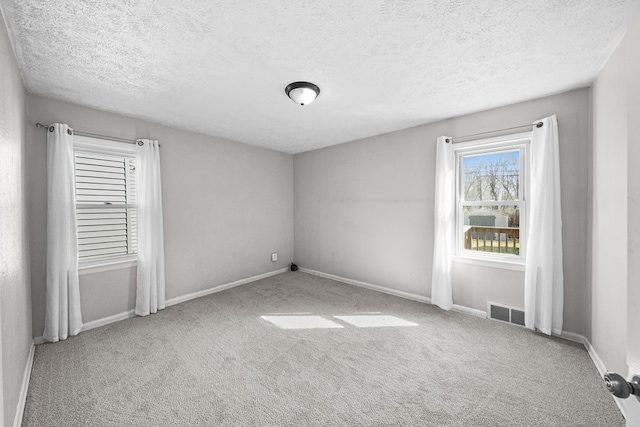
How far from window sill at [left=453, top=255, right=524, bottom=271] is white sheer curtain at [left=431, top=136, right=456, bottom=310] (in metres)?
0.13

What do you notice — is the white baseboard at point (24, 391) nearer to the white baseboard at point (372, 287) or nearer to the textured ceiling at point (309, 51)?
the textured ceiling at point (309, 51)

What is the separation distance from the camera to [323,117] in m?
3.16

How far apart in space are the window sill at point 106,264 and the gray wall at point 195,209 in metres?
0.06

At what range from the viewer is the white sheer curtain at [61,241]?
2449 mm

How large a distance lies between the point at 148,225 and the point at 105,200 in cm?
53

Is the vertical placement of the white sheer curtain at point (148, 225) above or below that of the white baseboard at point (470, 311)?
above

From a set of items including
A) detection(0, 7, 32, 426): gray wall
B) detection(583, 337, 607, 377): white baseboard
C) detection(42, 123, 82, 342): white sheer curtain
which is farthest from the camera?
detection(42, 123, 82, 342): white sheer curtain

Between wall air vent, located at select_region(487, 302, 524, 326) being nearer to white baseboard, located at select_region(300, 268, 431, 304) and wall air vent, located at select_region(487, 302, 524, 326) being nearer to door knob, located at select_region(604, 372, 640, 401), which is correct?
white baseboard, located at select_region(300, 268, 431, 304)

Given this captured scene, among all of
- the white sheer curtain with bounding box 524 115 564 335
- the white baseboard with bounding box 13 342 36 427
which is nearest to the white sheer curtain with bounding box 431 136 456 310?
the white sheer curtain with bounding box 524 115 564 335

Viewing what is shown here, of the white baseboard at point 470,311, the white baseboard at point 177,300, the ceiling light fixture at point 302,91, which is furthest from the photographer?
the white baseboard at point 470,311

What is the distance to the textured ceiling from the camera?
4.72 feet

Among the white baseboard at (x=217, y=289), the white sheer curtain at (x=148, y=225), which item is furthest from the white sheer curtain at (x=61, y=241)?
the white baseboard at (x=217, y=289)

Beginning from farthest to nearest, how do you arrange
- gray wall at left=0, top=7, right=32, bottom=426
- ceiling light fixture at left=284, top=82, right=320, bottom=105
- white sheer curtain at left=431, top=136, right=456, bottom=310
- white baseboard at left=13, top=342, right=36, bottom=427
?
1. white sheer curtain at left=431, top=136, right=456, bottom=310
2. ceiling light fixture at left=284, top=82, right=320, bottom=105
3. white baseboard at left=13, top=342, right=36, bottom=427
4. gray wall at left=0, top=7, right=32, bottom=426

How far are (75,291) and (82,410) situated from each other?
4.56 ft
